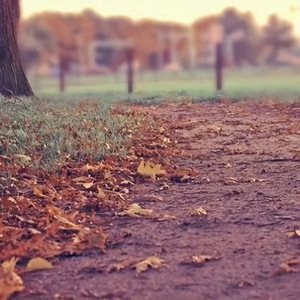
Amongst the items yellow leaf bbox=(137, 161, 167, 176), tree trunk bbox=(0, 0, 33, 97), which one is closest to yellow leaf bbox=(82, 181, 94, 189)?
yellow leaf bbox=(137, 161, 167, 176)

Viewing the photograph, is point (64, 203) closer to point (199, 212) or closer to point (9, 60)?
point (199, 212)

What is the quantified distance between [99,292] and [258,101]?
9.41 m

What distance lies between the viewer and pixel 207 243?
3371mm

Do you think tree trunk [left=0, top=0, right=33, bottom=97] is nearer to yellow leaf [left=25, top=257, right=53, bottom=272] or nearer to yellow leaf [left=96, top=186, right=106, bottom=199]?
yellow leaf [left=96, top=186, right=106, bottom=199]

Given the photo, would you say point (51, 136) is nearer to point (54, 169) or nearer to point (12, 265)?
point (54, 169)

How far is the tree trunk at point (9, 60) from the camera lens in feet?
35.2

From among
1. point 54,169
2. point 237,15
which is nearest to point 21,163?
point 54,169

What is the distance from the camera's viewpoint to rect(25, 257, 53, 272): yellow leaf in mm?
2977

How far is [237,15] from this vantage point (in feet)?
21.4

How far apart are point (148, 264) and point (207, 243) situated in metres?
0.45

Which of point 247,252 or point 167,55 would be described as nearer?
point 247,252

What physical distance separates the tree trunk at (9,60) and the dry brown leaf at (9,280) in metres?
7.94

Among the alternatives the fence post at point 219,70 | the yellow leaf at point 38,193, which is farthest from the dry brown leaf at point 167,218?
the fence post at point 219,70

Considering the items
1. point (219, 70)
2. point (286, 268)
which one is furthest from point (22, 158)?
point (219, 70)
